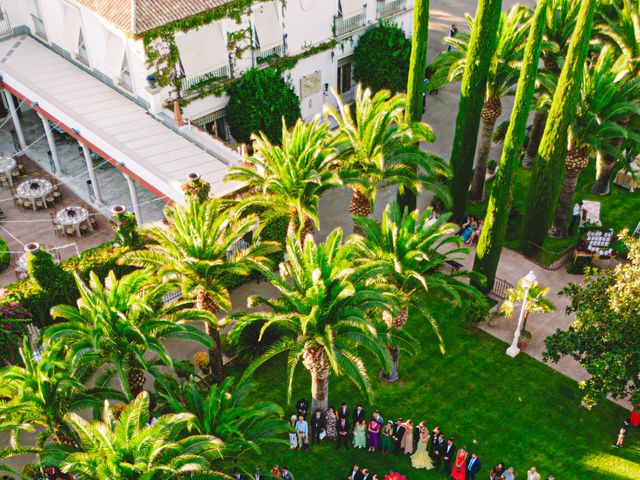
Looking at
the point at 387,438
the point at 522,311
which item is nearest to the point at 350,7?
the point at 522,311

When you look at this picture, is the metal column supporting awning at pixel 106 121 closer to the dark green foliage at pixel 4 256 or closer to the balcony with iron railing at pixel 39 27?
the balcony with iron railing at pixel 39 27

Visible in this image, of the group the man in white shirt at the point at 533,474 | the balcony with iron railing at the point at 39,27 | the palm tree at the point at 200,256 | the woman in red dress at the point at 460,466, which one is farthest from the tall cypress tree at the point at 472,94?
the balcony with iron railing at the point at 39,27

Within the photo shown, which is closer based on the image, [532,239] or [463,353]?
[463,353]

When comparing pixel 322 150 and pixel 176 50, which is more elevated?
pixel 176 50

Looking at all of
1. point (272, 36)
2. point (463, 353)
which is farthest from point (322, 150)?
point (272, 36)

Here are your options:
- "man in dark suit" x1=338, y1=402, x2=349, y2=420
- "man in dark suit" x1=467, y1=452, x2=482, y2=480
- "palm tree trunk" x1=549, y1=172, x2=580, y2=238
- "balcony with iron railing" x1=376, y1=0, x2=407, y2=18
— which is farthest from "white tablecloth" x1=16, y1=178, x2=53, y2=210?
"palm tree trunk" x1=549, y1=172, x2=580, y2=238

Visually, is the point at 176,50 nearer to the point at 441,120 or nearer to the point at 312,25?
the point at 312,25
